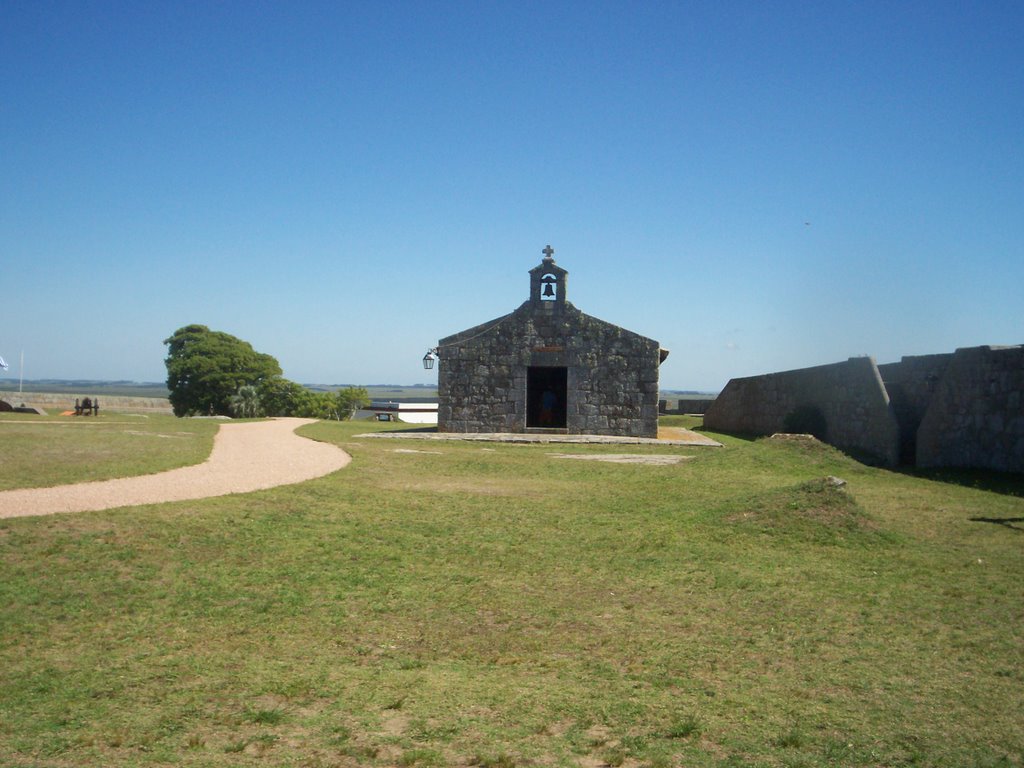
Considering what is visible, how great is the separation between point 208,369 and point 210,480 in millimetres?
41892

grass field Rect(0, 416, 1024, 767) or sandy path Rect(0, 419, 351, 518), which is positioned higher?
sandy path Rect(0, 419, 351, 518)

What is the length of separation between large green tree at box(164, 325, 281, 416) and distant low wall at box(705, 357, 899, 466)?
A: 3295cm

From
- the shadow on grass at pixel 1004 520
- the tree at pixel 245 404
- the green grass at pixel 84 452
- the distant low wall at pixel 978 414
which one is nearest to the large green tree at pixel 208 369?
the tree at pixel 245 404

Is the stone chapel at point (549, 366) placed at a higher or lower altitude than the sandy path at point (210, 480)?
higher

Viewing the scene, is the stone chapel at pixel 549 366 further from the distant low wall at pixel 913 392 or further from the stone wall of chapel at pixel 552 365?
the distant low wall at pixel 913 392

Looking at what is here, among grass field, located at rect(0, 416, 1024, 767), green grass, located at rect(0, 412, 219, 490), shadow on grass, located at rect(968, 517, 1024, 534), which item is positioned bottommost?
grass field, located at rect(0, 416, 1024, 767)

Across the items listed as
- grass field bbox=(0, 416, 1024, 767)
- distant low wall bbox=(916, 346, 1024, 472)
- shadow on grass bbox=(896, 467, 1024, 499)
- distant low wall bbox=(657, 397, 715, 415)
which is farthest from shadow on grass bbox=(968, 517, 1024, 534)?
distant low wall bbox=(657, 397, 715, 415)

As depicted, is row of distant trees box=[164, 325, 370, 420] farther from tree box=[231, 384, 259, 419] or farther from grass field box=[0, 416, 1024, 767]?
grass field box=[0, 416, 1024, 767]

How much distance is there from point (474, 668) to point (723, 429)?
Result: 27555mm

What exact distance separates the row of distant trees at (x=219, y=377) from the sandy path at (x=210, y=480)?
3129 centimetres

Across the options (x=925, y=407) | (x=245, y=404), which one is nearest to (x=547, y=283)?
(x=925, y=407)

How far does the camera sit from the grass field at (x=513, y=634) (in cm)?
417

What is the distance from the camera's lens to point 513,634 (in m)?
5.96

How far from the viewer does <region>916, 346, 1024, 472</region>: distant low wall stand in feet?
45.1
